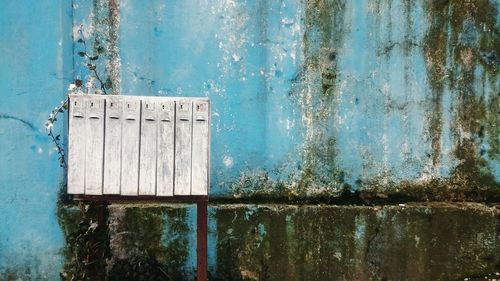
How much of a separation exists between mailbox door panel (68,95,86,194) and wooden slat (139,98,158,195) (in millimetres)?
264

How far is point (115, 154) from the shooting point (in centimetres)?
→ 277

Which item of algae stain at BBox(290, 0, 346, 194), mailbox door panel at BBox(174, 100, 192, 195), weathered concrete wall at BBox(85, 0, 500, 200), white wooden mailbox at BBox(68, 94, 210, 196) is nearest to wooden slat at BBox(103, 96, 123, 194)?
white wooden mailbox at BBox(68, 94, 210, 196)

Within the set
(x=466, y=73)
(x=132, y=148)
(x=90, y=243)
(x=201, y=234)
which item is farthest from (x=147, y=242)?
(x=466, y=73)

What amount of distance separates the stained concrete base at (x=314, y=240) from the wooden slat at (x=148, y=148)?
0.78 m

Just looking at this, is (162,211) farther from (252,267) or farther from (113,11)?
(113,11)

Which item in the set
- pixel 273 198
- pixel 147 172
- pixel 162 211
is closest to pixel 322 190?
pixel 273 198

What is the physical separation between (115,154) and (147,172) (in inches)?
6.5

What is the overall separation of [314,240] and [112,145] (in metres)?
1.38

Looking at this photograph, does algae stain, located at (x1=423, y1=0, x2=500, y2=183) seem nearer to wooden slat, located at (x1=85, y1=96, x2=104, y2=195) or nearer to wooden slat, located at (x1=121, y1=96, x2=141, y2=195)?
wooden slat, located at (x1=121, y1=96, x2=141, y2=195)

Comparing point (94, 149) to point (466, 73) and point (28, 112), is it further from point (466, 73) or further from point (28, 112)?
point (466, 73)

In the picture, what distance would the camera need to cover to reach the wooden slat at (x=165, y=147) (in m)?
2.77

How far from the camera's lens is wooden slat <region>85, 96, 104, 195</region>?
275 centimetres

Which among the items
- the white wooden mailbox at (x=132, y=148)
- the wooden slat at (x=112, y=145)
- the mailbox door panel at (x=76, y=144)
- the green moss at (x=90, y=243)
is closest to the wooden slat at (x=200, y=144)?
the white wooden mailbox at (x=132, y=148)

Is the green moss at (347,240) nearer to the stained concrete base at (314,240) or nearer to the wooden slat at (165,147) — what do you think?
the stained concrete base at (314,240)
